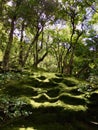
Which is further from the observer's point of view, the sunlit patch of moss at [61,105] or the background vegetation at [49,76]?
the sunlit patch of moss at [61,105]

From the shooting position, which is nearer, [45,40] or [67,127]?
[67,127]

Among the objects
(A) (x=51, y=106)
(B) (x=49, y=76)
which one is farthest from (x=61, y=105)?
(B) (x=49, y=76)

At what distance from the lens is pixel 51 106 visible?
12.5 meters

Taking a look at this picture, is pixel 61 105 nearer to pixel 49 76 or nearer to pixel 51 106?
pixel 51 106

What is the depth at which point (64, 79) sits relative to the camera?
16406mm

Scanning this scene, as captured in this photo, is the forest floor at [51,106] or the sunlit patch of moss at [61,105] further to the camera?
the sunlit patch of moss at [61,105]

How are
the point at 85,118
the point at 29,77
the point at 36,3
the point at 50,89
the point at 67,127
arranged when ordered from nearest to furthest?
the point at 67,127 < the point at 85,118 < the point at 50,89 < the point at 29,77 < the point at 36,3

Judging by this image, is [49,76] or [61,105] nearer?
[61,105]

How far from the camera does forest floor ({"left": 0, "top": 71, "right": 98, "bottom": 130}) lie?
11445 millimetres

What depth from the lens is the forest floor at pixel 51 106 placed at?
1145 centimetres

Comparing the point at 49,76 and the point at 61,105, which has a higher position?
the point at 49,76

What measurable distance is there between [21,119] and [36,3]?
45.5ft

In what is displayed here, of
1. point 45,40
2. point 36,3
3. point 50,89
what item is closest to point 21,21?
point 36,3

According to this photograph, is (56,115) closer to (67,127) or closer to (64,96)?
(67,127)
